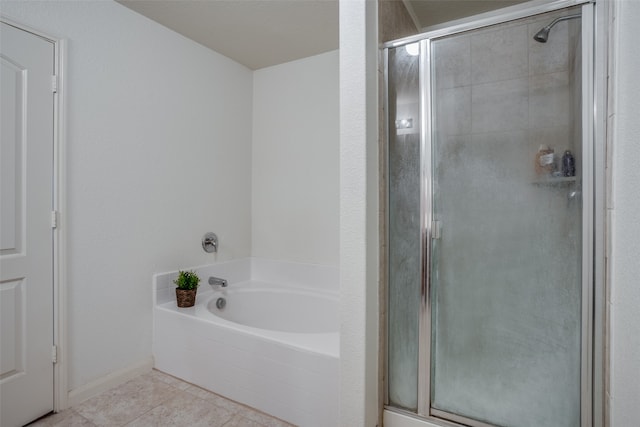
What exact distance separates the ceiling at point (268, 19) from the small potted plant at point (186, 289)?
1744 mm

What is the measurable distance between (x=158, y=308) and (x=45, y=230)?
839 millimetres

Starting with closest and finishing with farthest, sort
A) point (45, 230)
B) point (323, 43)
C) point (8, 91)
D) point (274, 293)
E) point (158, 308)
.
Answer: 1. point (8, 91)
2. point (45, 230)
3. point (158, 308)
4. point (323, 43)
5. point (274, 293)

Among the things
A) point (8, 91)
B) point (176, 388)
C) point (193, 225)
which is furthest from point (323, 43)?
point (176, 388)

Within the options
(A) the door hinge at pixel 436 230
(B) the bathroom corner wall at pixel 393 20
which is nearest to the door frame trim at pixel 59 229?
(B) the bathroom corner wall at pixel 393 20

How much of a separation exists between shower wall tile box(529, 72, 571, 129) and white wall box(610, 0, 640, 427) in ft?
0.50

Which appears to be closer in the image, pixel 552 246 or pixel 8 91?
pixel 552 246

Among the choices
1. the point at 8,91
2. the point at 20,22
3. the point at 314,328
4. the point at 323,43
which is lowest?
the point at 314,328

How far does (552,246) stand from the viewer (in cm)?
124

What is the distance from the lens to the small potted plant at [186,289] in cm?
227

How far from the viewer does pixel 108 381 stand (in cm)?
203

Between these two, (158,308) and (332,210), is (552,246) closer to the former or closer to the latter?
(332,210)

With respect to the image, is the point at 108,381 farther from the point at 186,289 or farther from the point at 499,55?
the point at 499,55

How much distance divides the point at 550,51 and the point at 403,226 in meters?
0.87

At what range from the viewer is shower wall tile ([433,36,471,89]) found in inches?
54.4
